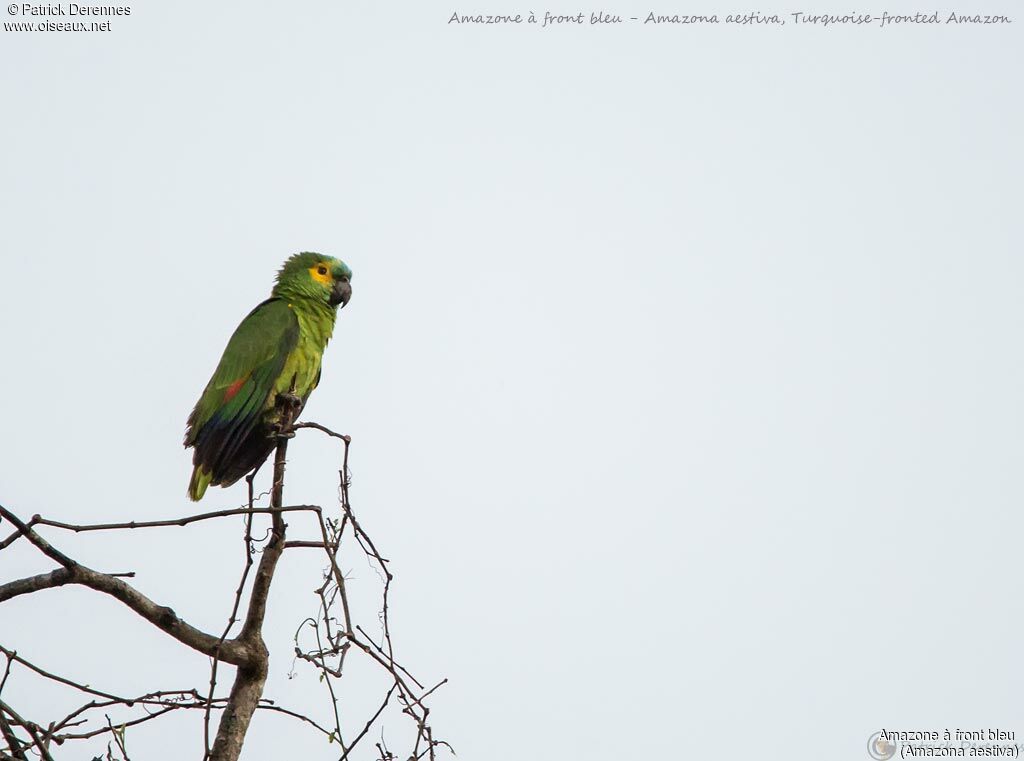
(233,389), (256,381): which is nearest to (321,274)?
(256,381)

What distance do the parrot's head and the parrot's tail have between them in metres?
1.61

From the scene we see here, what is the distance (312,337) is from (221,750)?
12.1ft

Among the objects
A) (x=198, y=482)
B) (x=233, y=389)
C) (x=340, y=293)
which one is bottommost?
(x=198, y=482)

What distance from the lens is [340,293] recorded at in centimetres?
698

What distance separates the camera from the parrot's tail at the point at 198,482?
565 centimetres

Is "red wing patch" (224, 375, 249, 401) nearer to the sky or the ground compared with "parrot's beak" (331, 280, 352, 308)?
nearer to the ground

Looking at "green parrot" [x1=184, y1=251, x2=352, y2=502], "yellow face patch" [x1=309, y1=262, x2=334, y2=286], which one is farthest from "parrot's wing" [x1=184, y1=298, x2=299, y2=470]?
"yellow face patch" [x1=309, y1=262, x2=334, y2=286]

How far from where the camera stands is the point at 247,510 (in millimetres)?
2891

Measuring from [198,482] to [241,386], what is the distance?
64 centimetres

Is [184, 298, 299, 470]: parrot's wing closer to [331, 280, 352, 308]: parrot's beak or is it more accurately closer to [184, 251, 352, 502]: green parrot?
[184, 251, 352, 502]: green parrot

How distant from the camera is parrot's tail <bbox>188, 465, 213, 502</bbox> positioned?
565cm

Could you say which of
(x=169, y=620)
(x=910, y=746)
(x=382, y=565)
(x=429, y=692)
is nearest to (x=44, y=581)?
(x=169, y=620)

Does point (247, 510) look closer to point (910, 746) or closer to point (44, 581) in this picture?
point (44, 581)

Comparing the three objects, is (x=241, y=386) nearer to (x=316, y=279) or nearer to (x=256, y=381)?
(x=256, y=381)
